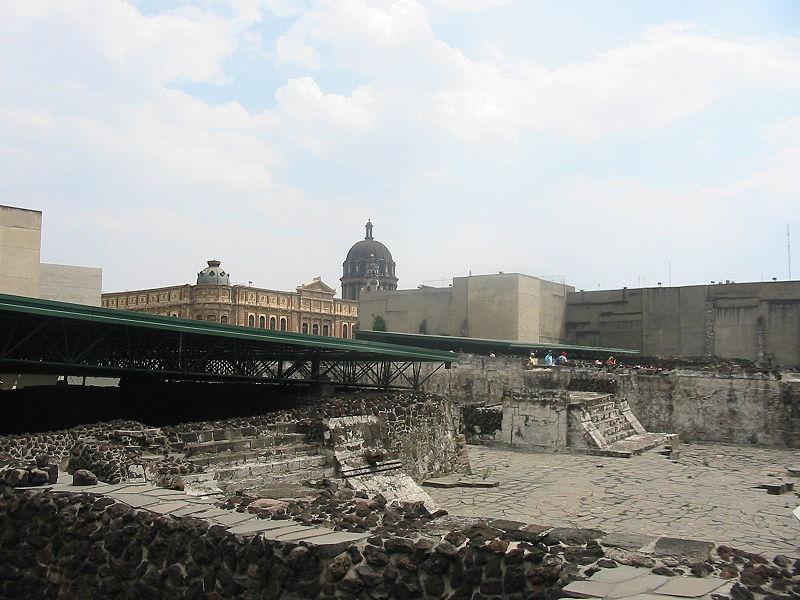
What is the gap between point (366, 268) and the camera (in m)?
71.1

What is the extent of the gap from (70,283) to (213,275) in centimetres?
1882

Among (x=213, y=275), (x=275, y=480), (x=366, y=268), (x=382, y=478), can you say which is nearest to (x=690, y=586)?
(x=275, y=480)

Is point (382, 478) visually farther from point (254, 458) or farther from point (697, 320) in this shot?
point (697, 320)

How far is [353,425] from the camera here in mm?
14766

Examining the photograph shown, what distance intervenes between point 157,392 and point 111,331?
256 inches

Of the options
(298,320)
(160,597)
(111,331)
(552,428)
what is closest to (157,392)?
(111,331)

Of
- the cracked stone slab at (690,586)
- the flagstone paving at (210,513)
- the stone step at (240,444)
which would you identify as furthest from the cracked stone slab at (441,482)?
the cracked stone slab at (690,586)

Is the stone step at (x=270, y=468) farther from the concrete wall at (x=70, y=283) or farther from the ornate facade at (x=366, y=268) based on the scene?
the ornate facade at (x=366, y=268)

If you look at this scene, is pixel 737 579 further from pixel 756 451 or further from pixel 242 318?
pixel 242 318

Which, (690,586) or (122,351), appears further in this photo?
(122,351)

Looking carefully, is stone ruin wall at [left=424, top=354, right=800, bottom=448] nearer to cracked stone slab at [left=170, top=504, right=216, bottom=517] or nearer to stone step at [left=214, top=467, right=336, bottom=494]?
stone step at [left=214, top=467, right=336, bottom=494]

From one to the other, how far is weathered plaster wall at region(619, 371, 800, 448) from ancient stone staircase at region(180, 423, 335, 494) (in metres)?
16.6

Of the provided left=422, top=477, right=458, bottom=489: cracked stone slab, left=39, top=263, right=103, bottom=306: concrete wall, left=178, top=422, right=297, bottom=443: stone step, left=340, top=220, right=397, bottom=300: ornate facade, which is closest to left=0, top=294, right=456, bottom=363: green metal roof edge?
left=178, top=422, right=297, bottom=443: stone step

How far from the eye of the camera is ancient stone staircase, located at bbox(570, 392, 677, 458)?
20641mm
